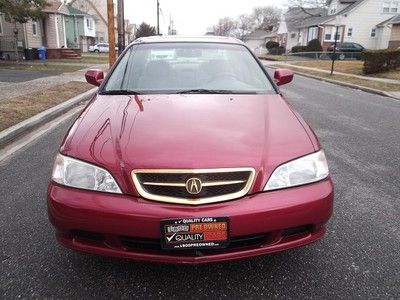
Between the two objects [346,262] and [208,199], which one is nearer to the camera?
[208,199]

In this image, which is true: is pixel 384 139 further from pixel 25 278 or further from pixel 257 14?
pixel 257 14

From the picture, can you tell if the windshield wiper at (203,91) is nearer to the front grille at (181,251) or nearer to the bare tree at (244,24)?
the front grille at (181,251)

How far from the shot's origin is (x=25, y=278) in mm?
2533

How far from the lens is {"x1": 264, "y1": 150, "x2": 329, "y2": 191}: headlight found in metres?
2.33

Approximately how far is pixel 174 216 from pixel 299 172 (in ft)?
2.64

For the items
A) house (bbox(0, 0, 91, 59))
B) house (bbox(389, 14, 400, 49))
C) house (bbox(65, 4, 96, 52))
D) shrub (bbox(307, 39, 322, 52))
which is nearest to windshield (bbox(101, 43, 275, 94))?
house (bbox(0, 0, 91, 59))

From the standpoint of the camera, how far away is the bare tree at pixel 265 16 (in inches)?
4493

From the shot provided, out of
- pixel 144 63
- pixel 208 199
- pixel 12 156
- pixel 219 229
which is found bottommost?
pixel 12 156

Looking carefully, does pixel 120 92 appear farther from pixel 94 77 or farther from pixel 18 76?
pixel 18 76

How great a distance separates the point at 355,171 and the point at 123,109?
3.02 metres

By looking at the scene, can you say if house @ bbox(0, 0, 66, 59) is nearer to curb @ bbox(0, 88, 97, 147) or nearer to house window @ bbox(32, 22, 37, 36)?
house window @ bbox(32, 22, 37, 36)

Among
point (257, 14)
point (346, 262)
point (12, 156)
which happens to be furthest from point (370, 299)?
point (257, 14)

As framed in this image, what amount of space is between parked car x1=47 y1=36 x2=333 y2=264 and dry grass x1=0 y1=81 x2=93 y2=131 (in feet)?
14.6

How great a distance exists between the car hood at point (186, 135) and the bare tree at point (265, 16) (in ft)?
375
